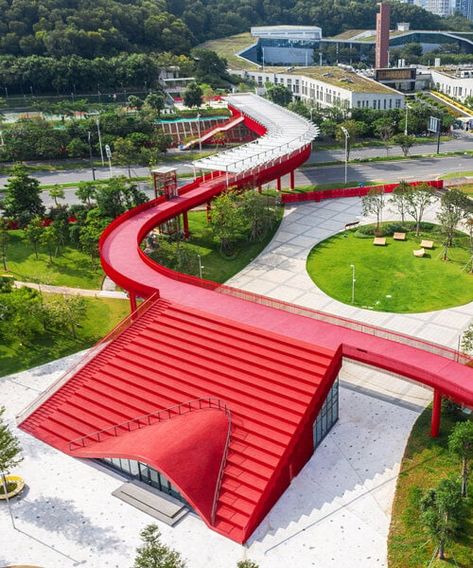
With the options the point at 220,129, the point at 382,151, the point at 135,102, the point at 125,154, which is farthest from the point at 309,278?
the point at 135,102

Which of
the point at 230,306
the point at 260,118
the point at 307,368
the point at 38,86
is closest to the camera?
the point at 307,368

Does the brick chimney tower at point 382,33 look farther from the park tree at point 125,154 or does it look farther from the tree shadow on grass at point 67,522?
the tree shadow on grass at point 67,522

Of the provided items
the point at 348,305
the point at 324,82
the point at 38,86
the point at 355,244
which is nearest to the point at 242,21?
the point at 324,82

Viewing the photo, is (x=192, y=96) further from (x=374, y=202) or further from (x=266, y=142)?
(x=374, y=202)

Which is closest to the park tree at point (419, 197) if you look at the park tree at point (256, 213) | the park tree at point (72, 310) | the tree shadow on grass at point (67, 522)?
the park tree at point (256, 213)

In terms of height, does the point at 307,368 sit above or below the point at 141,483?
above

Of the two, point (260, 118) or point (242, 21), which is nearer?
point (260, 118)

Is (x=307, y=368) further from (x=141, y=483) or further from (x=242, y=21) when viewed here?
(x=242, y=21)
